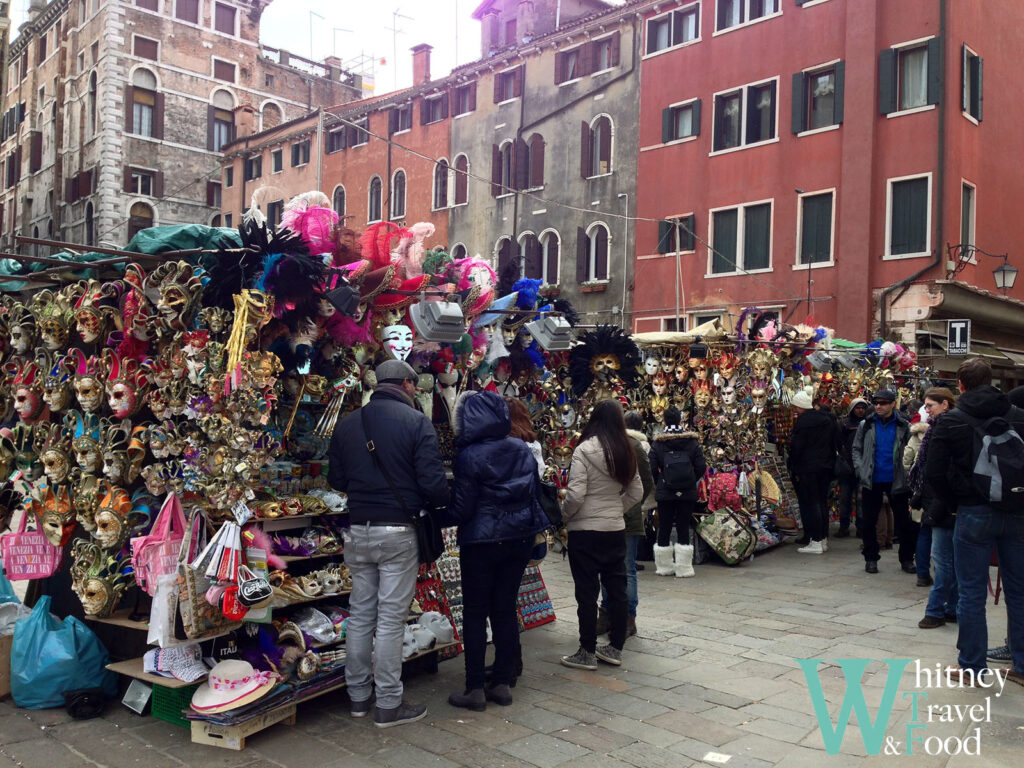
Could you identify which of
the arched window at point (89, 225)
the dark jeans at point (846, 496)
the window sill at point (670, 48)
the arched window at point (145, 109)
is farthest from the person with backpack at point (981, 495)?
the arched window at point (145, 109)

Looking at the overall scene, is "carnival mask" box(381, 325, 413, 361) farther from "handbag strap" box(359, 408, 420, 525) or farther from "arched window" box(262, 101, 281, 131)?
"arched window" box(262, 101, 281, 131)

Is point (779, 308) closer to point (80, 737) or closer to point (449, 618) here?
point (449, 618)

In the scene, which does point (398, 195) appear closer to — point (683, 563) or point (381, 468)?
point (683, 563)

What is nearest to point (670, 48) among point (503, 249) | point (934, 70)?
point (934, 70)

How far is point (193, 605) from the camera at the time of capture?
3867mm

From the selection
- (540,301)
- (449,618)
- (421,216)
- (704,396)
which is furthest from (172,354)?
(421,216)

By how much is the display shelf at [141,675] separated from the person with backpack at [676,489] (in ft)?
14.9

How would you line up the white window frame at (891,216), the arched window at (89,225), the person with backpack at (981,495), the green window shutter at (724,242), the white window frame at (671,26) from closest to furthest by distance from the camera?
the person with backpack at (981,495)
the white window frame at (891,216)
the green window shutter at (724,242)
the white window frame at (671,26)
the arched window at (89,225)

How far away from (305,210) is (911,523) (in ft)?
20.0

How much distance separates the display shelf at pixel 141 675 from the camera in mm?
3949

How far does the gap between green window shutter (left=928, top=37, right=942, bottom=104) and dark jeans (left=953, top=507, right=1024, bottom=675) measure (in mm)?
14539

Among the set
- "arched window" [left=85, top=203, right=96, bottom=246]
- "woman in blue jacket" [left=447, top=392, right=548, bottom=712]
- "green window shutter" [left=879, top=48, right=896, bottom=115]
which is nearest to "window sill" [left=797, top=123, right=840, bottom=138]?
"green window shutter" [left=879, top=48, right=896, bottom=115]

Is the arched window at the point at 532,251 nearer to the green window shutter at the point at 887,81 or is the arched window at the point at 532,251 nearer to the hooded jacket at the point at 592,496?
the green window shutter at the point at 887,81

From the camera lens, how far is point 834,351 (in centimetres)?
1083
